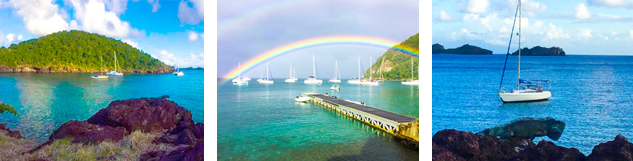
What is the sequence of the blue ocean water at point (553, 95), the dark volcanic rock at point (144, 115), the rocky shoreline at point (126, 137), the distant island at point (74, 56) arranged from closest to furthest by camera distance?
1. the rocky shoreline at point (126, 137)
2. the distant island at point (74, 56)
3. the dark volcanic rock at point (144, 115)
4. the blue ocean water at point (553, 95)

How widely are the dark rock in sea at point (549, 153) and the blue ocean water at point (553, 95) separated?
39 centimetres

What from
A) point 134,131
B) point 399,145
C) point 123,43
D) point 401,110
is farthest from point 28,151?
point 401,110

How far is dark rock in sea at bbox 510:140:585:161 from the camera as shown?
480 cm

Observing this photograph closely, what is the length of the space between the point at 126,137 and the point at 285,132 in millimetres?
2511

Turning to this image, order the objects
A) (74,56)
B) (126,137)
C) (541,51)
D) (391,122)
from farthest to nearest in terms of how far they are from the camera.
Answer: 1. (391,122)
2. (541,51)
3. (74,56)
4. (126,137)

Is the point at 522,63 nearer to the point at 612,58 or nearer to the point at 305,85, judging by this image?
the point at 612,58

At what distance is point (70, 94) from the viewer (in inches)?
192

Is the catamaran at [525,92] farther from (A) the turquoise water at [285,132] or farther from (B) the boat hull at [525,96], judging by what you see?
(A) the turquoise water at [285,132]

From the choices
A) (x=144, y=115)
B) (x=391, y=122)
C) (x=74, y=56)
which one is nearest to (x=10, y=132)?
(x=144, y=115)

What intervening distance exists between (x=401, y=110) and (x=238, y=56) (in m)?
4.41

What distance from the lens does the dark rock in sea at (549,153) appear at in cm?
480

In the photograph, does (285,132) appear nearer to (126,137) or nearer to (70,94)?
(126,137)

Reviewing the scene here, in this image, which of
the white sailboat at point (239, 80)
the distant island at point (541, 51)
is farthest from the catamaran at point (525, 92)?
the white sailboat at point (239, 80)

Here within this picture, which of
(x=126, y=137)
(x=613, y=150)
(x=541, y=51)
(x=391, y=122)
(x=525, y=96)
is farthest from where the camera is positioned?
(x=391, y=122)
